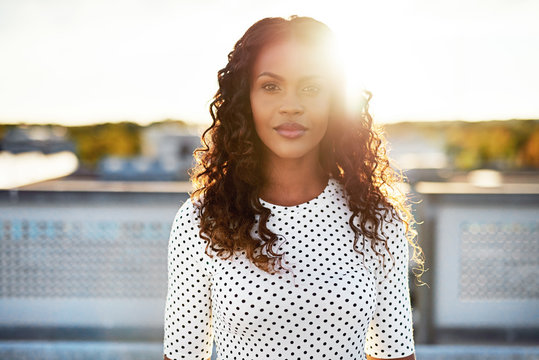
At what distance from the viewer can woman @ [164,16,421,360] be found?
43.9 inches

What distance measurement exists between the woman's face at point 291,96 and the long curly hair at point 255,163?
42 mm

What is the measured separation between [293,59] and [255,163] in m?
0.28

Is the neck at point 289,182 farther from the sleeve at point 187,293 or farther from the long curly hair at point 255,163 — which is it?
the sleeve at point 187,293

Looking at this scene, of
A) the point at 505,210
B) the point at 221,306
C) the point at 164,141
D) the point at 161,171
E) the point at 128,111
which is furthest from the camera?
the point at 128,111

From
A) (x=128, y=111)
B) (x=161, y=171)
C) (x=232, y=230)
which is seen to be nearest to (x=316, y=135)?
(x=232, y=230)

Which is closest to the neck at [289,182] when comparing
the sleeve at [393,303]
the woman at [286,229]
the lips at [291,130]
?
the woman at [286,229]

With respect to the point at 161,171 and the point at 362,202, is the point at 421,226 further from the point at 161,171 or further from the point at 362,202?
the point at 161,171

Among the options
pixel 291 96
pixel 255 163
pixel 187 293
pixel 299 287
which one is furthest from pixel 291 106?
pixel 187 293

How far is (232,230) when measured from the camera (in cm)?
115

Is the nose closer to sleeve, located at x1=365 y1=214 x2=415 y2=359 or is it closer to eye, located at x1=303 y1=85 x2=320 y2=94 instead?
eye, located at x1=303 y1=85 x2=320 y2=94

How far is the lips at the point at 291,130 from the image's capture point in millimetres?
1122

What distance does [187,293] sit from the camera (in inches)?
45.9

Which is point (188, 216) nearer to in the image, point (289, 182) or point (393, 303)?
point (289, 182)

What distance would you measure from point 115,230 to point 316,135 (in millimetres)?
2484
